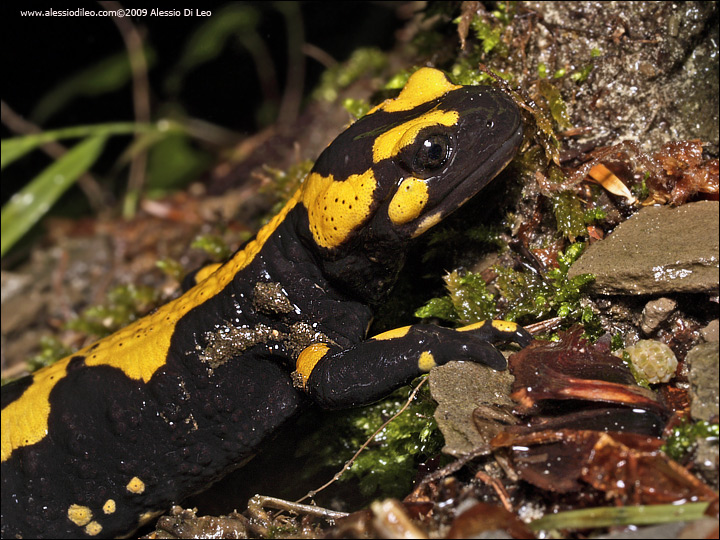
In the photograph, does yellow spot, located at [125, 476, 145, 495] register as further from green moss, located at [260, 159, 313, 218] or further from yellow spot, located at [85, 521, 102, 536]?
green moss, located at [260, 159, 313, 218]

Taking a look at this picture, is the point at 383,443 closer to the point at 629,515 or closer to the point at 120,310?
the point at 629,515

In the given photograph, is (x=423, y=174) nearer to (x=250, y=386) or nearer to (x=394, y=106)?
(x=394, y=106)

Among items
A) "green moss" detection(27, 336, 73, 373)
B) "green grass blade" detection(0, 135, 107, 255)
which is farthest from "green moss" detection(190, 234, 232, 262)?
"green grass blade" detection(0, 135, 107, 255)

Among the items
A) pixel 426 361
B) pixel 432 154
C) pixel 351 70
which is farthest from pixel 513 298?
pixel 351 70

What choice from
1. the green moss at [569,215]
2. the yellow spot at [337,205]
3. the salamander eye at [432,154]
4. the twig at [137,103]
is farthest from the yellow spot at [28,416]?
the twig at [137,103]

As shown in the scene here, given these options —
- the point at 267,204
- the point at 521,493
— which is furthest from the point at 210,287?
the point at 521,493
